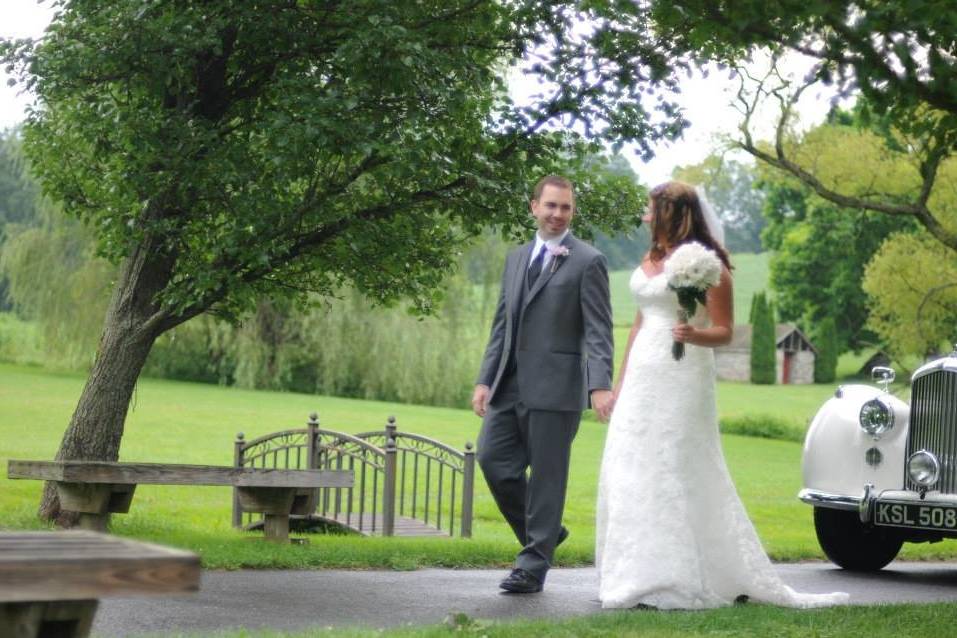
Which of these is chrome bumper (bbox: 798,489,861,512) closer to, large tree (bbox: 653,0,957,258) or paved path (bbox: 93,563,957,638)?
paved path (bbox: 93,563,957,638)

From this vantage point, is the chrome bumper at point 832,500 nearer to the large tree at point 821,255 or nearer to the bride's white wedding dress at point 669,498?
the bride's white wedding dress at point 669,498

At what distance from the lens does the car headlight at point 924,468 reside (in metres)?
9.72

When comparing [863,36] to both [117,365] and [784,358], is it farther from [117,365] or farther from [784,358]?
[784,358]

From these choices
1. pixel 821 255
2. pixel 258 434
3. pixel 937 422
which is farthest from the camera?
pixel 821 255

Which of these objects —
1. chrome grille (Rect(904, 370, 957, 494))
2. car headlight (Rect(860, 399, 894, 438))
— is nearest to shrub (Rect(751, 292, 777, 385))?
car headlight (Rect(860, 399, 894, 438))

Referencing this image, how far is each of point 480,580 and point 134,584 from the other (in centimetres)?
553

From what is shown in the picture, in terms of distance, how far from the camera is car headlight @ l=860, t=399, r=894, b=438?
397 inches

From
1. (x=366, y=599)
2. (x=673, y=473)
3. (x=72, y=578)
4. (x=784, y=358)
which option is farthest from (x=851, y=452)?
(x=784, y=358)

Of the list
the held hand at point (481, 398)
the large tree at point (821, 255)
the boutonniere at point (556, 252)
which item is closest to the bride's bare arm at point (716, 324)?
the boutonniere at point (556, 252)

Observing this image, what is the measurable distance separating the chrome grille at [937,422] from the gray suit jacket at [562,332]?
10.5 feet

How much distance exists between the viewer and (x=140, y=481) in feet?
30.9

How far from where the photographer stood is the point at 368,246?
11.7m

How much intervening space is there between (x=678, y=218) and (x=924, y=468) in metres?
3.29

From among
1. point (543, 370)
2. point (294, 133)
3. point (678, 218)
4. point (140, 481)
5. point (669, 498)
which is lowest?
point (140, 481)
